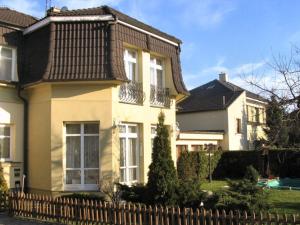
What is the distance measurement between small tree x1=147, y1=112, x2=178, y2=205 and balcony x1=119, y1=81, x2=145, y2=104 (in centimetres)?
463

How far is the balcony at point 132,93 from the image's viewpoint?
18.2 meters

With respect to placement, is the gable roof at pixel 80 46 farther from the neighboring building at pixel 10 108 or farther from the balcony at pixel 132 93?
the balcony at pixel 132 93

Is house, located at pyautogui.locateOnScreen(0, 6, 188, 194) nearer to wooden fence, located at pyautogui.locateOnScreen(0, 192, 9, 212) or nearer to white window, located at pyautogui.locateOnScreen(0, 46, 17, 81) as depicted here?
white window, located at pyautogui.locateOnScreen(0, 46, 17, 81)

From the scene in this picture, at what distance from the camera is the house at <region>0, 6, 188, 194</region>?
17.1 metres

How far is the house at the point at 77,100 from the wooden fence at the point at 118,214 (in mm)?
3511

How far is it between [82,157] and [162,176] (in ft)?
16.5

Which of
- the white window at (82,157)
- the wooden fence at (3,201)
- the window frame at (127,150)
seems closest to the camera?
the wooden fence at (3,201)

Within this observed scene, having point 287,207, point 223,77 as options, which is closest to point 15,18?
point 287,207

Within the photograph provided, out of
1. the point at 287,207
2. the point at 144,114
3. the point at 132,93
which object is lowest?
the point at 287,207

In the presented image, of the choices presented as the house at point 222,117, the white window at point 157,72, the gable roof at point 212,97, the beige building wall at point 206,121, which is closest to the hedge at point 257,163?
the house at point 222,117

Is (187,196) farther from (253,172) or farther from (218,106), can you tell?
(218,106)

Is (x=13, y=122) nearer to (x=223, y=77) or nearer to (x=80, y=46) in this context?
(x=80, y=46)

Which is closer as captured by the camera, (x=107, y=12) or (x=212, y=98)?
(x=107, y=12)

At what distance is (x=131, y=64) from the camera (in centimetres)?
1927
